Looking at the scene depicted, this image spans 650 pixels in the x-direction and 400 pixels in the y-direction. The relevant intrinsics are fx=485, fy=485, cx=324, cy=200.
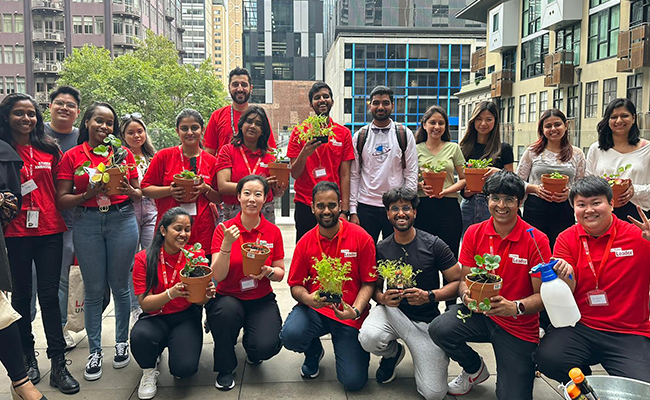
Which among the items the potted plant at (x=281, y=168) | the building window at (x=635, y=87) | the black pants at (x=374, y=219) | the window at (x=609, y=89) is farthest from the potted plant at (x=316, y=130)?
the window at (x=609, y=89)

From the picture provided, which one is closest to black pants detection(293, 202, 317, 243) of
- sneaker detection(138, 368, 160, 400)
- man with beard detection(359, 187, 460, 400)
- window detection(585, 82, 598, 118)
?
man with beard detection(359, 187, 460, 400)

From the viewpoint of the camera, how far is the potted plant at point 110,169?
3297 mm

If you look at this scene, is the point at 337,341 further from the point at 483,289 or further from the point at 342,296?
the point at 483,289

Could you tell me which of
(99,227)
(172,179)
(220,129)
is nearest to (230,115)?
(220,129)

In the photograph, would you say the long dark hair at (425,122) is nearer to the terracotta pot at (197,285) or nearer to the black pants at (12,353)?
the terracotta pot at (197,285)

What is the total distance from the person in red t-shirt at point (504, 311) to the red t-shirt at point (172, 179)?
1.89 metres

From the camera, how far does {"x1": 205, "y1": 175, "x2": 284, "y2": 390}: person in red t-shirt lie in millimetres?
3322

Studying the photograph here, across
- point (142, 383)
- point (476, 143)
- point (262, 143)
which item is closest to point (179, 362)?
point (142, 383)

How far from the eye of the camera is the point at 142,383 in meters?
3.21

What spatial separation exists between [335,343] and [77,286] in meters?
2.07

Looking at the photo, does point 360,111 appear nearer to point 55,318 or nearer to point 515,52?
point 515,52

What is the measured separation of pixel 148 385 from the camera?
3191mm

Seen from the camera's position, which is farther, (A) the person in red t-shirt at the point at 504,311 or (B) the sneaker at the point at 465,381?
(B) the sneaker at the point at 465,381

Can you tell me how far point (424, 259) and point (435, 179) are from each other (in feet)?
3.08
